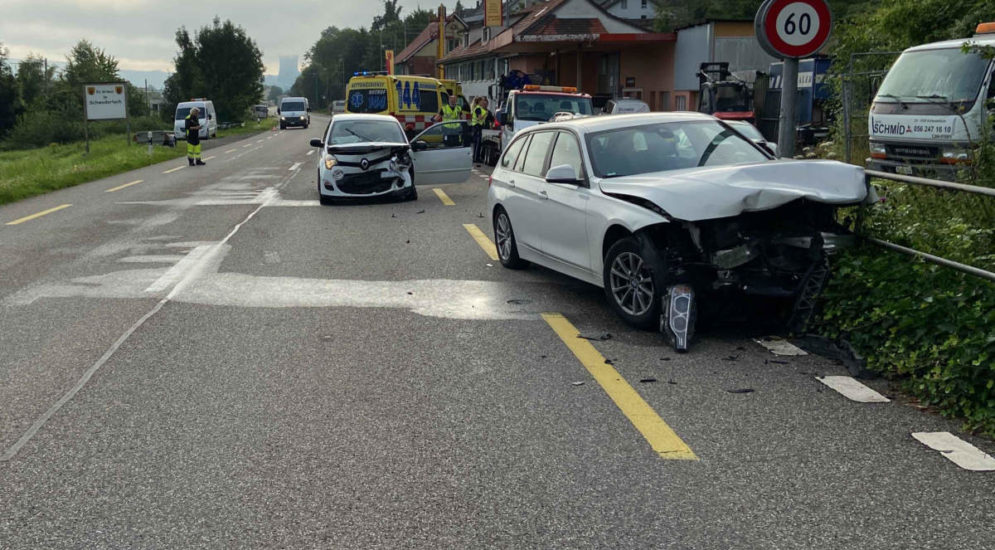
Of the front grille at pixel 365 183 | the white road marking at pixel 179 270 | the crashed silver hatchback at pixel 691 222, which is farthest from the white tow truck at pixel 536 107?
the crashed silver hatchback at pixel 691 222

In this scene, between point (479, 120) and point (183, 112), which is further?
point (183, 112)

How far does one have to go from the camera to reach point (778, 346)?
21.8ft

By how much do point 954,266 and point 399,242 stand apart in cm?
746

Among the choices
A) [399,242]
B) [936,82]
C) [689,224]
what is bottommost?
[399,242]

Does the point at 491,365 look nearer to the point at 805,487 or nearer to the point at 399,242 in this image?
the point at 805,487

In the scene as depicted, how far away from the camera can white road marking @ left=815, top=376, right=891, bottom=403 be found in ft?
17.8

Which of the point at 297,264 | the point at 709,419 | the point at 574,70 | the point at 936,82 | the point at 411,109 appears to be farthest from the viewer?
the point at 574,70

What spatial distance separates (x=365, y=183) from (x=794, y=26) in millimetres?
9878

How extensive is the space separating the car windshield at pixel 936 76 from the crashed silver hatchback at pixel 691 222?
22.0 feet

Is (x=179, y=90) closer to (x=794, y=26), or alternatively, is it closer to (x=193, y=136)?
(x=193, y=136)

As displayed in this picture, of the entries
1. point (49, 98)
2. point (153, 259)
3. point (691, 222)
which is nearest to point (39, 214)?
point (153, 259)

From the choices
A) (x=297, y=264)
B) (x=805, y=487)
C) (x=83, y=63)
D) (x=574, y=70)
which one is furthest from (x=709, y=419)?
(x=83, y=63)

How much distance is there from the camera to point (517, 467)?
443 cm

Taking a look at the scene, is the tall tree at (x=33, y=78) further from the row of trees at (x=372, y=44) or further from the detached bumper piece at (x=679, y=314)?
the detached bumper piece at (x=679, y=314)
